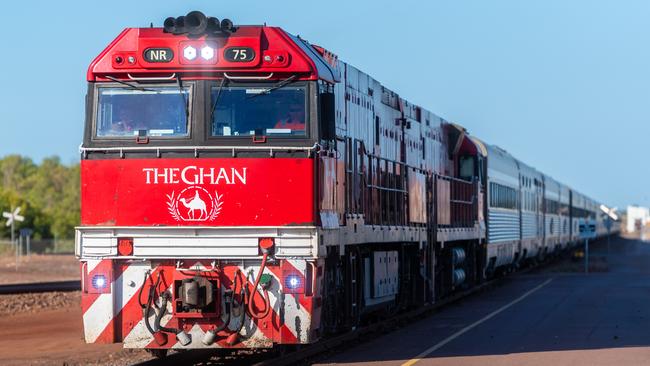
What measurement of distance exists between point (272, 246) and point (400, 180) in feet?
25.4

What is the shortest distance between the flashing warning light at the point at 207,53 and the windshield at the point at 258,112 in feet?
1.20

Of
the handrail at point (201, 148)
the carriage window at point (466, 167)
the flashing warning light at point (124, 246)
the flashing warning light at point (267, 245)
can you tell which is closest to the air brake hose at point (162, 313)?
the flashing warning light at point (124, 246)

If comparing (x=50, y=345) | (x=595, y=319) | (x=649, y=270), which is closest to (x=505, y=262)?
(x=649, y=270)

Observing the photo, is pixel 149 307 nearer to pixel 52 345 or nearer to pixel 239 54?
pixel 239 54

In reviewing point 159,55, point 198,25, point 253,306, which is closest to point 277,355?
point 253,306

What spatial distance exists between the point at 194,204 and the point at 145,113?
3.95 ft

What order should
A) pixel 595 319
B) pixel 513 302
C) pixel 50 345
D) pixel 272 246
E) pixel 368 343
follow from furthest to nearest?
1. pixel 513 302
2. pixel 595 319
3. pixel 50 345
4. pixel 368 343
5. pixel 272 246

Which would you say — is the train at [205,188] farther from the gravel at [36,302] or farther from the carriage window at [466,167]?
the carriage window at [466,167]

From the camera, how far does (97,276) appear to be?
43.2 ft

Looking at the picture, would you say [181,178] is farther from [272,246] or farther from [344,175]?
[344,175]

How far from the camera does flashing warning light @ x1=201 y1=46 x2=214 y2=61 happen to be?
1339cm

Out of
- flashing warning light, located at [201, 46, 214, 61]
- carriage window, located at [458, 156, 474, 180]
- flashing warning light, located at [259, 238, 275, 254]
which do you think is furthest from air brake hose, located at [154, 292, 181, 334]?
carriage window, located at [458, 156, 474, 180]

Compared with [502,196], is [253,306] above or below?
below

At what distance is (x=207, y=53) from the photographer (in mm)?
13391
